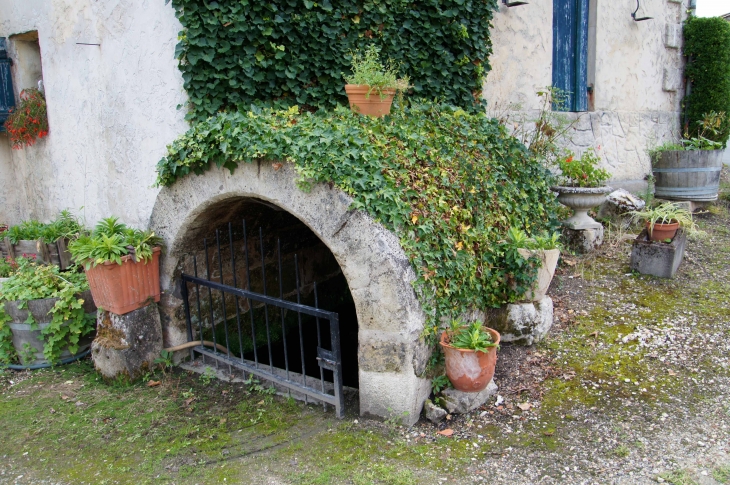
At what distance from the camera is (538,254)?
13.5 feet

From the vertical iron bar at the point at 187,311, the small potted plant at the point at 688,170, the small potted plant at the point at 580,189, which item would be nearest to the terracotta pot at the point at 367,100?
the vertical iron bar at the point at 187,311

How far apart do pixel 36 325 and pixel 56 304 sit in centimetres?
27

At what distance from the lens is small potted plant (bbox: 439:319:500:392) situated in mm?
3354

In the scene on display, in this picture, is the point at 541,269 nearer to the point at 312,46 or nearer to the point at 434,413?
the point at 434,413

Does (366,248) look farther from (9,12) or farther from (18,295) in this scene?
(9,12)

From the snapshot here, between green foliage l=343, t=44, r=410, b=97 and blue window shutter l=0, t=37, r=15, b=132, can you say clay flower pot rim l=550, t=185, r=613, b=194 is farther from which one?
blue window shutter l=0, t=37, r=15, b=132

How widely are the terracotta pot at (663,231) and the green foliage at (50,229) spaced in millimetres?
5390

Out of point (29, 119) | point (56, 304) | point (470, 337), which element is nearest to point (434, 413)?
point (470, 337)

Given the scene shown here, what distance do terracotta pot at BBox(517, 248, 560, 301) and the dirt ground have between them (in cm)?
38

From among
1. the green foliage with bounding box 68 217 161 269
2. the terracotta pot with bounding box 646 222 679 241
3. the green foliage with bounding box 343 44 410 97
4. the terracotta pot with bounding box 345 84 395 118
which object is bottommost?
the terracotta pot with bounding box 646 222 679 241

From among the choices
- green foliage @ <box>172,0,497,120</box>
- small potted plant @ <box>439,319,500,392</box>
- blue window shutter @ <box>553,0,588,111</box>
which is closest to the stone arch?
small potted plant @ <box>439,319,500,392</box>

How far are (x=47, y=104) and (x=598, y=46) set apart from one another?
6.44 m

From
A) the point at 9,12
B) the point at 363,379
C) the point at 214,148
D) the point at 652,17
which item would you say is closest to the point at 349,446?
the point at 363,379

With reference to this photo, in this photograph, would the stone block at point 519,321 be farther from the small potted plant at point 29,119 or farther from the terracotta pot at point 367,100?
the small potted plant at point 29,119
